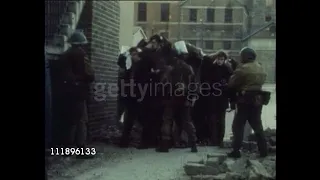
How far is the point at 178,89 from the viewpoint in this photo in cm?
352

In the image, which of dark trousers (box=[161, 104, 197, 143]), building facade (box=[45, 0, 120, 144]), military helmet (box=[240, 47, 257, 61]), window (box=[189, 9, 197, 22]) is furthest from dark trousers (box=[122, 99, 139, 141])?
military helmet (box=[240, 47, 257, 61])

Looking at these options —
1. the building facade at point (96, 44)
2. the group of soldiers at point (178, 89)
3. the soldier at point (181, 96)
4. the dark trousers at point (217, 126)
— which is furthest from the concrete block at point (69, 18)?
the dark trousers at point (217, 126)

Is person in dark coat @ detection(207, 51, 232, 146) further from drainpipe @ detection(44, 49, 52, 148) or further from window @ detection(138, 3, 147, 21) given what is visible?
drainpipe @ detection(44, 49, 52, 148)

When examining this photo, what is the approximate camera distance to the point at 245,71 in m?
3.53

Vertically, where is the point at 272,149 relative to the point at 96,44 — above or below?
below

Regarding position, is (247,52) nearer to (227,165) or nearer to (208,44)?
(208,44)

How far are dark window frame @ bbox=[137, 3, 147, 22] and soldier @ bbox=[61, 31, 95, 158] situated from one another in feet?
1.57

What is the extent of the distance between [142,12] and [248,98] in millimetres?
1099

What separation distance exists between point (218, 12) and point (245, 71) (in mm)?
517

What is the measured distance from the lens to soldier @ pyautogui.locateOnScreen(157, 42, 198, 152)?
11.5 feet

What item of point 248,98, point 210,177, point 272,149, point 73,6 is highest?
point 73,6

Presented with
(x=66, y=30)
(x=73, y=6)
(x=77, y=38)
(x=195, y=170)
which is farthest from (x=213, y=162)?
(x=73, y=6)
